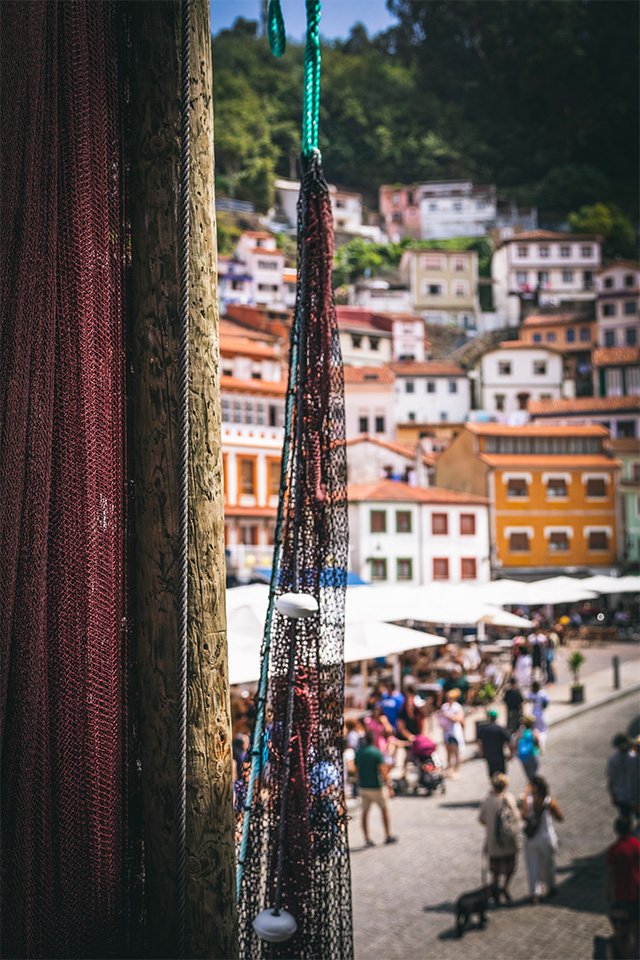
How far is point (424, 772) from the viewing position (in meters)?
11.8

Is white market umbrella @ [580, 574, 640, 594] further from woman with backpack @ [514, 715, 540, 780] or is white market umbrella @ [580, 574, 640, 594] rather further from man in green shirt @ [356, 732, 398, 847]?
man in green shirt @ [356, 732, 398, 847]

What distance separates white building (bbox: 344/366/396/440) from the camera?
35562 millimetres

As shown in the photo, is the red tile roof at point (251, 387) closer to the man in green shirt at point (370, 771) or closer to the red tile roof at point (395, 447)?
the red tile roof at point (395, 447)

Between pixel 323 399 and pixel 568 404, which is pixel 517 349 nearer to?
pixel 568 404

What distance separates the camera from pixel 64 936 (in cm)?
197

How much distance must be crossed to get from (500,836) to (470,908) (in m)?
0.87

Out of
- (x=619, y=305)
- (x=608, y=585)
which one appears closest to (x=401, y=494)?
(x=608, y=585)

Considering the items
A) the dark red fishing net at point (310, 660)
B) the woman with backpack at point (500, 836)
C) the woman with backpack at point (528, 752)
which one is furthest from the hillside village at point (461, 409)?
the dark red fishing net at point (310, 660)

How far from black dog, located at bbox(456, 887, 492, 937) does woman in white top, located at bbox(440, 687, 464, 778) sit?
5.20 m

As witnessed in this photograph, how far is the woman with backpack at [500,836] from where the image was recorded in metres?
8.03

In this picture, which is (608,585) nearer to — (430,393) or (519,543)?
(519,543)

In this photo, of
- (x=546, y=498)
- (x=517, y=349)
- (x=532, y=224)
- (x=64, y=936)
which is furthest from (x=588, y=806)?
(x=532, y=224)

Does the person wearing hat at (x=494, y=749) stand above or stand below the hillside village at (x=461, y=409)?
below

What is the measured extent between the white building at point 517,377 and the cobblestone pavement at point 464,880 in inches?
1216
